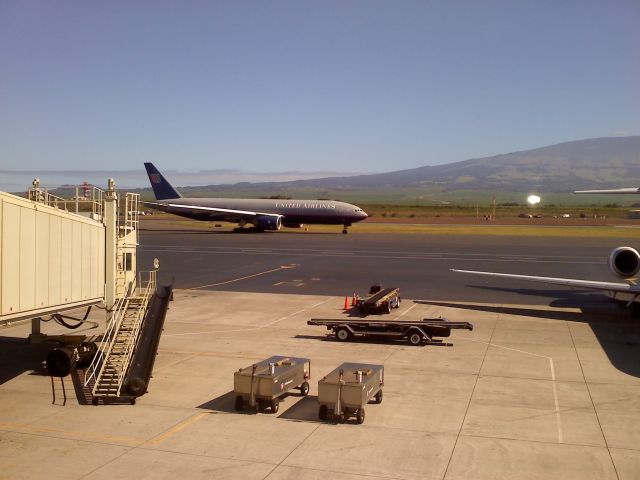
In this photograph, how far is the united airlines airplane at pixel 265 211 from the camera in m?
83.7

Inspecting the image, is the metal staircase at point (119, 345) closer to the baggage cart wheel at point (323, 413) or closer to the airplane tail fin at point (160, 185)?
the baggage cart wheel at point (323, 413)

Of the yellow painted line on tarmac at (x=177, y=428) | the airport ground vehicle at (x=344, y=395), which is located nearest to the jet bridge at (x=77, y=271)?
the yellow painted line on tarmac at (x=177, y=428)

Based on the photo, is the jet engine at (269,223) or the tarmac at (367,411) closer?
the tarmac at (367,411)

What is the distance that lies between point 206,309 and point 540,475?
2146cm

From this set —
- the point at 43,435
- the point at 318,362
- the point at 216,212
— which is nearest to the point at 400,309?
the point at 318,362

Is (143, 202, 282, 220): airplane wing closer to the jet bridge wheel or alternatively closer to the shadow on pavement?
the shadow on pavement

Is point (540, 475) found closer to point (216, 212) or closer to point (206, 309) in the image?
point (206, 309)

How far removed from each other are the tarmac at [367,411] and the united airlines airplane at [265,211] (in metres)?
53.8

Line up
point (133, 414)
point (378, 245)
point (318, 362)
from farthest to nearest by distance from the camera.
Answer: point (378, 245), point (318, 362), point (133, 414)

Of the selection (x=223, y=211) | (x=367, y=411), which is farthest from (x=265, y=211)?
(x=367, y=411)

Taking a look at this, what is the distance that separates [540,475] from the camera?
11.9 metres

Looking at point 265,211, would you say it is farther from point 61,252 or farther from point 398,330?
point 61,252

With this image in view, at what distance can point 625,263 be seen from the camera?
2761 centimetres

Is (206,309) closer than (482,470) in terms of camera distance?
No
